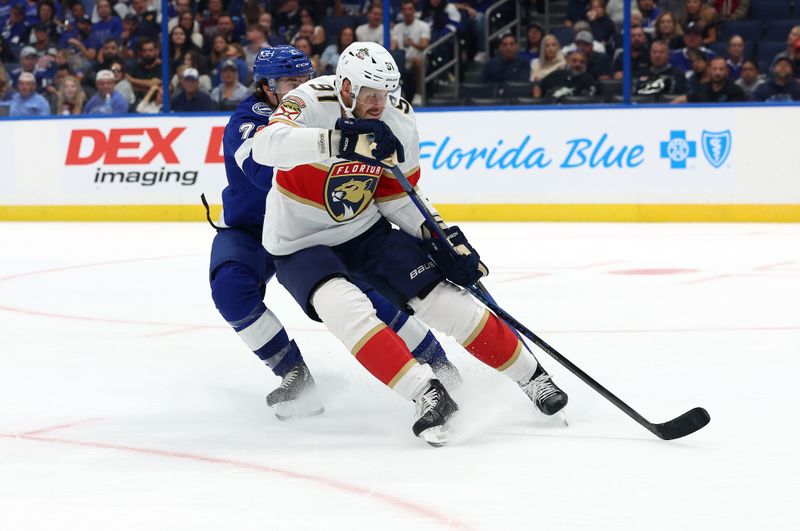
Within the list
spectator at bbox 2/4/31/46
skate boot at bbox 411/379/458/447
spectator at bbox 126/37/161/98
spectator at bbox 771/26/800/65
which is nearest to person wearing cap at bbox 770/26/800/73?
spectator at bbox 771/26/800/65

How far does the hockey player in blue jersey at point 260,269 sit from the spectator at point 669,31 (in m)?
5.93

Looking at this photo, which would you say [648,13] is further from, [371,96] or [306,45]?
[371,96]

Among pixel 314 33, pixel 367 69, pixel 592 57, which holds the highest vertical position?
pixel 367 69

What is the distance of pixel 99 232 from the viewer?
9.03 metres

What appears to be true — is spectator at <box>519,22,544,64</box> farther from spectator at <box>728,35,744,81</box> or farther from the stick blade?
the stick blade

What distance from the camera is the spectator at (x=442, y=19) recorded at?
9.66 m

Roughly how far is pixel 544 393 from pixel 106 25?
8172mm

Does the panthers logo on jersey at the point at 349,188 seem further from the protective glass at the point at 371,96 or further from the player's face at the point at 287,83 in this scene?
the player's face at the point at 287,83

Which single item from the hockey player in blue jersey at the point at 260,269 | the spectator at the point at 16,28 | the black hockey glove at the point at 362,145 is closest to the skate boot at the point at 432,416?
the hockey player in blue jersey at the point at 260,269

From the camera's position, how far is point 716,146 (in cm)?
880

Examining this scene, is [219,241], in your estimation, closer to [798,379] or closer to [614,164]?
[798,379]

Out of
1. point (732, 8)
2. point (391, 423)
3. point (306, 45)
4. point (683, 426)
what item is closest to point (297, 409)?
point (391, 423)

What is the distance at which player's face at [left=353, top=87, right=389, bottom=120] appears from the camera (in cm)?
305

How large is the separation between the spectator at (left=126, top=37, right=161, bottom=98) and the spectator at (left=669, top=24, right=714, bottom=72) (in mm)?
4133
